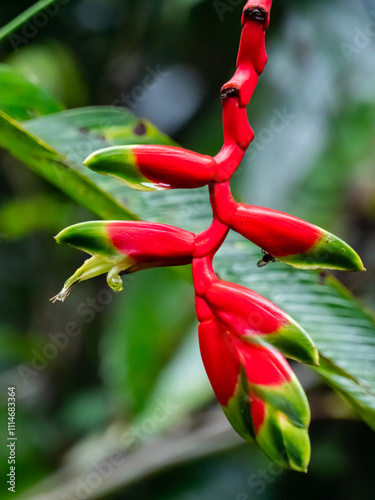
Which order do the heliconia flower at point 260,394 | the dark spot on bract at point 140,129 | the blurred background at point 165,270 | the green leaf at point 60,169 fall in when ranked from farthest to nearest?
1. the blurred background at point 165,270
2. the dark spot on bract at point 140,129
3. the green leaf at point 60,169
4. the heliconia flower at point 260,394

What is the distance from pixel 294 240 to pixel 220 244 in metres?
0.06

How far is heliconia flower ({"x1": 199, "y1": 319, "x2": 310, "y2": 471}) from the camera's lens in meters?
0.37

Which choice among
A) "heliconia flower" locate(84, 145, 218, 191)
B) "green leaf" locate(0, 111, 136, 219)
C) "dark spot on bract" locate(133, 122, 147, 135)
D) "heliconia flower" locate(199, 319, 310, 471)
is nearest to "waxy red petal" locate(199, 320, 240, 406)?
"heliconia flower" locate(199, 319, 310, 471)

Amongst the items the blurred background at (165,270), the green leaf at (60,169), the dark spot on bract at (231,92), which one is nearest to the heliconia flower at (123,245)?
the dark spot on bract at (231,92)

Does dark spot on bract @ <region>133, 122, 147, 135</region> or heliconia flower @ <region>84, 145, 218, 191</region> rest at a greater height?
heliconia flower @ <region>84, 145, 218, 191</region>

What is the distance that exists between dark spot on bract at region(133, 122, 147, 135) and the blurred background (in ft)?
1.22

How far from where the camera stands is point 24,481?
1624 millimetres

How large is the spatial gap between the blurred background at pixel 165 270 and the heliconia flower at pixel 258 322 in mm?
774

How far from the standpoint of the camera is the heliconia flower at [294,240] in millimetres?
422

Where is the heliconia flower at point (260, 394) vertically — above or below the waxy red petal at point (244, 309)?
below

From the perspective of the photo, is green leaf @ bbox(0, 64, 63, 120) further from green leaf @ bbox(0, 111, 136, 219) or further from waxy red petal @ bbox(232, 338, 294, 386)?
waxy red petal @ bbox(232, 338, 294, 386)

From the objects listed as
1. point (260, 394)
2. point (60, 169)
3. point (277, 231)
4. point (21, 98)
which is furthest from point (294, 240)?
point (21, 98)

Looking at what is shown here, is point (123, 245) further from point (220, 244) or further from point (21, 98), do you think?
point (21, 98)

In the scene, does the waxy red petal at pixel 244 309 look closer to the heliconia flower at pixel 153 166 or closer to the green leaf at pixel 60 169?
the heliconia flower at pixel 153 166
